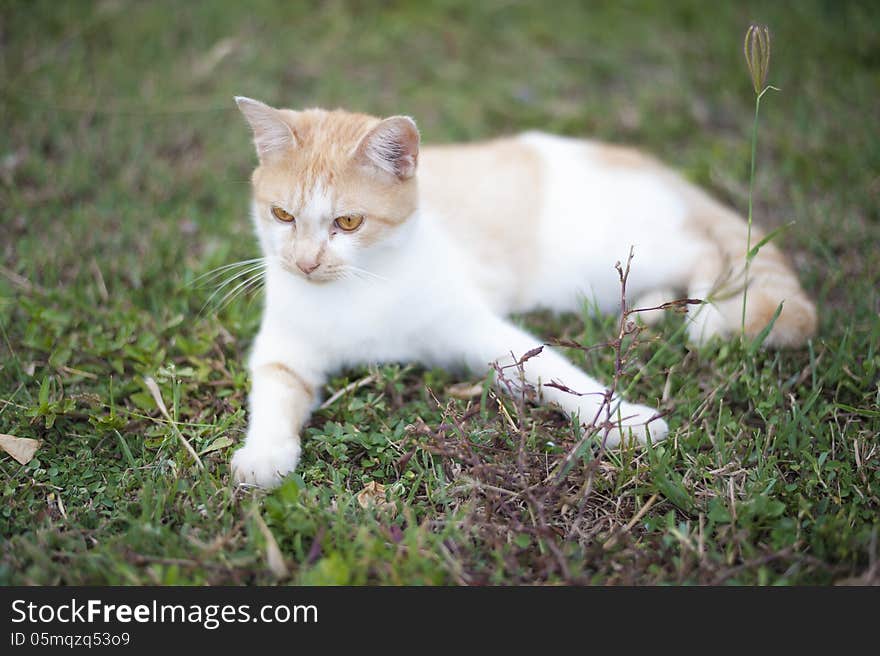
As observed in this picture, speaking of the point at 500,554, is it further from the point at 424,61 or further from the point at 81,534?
the point at 424,61

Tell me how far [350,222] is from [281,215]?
239 mm

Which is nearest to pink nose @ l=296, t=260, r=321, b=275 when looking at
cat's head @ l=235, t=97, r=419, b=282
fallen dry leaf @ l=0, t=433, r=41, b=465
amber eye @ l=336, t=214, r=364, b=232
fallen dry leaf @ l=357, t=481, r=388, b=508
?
cat's head @ l=235, t=97, r=419, b=282

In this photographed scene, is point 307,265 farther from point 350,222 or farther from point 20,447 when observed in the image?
point 20,447

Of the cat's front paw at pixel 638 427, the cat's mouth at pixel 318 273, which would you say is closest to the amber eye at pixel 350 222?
the cat's mouth at pixel 318 273

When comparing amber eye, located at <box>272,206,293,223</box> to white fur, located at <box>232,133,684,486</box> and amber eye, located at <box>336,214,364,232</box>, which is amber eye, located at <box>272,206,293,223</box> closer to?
white fur, located at <box>232,133,684,486</box>

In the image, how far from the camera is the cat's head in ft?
7.24

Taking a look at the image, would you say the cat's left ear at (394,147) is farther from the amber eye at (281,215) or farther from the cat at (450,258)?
the amber eye at (281,215)

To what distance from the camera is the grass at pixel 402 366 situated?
1.85 metres

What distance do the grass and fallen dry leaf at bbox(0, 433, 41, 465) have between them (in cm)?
3

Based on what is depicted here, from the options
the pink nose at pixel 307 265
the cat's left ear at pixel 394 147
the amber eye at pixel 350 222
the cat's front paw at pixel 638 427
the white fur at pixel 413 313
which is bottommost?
the cat's front paw at pixel 638 427

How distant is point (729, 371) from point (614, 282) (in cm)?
69

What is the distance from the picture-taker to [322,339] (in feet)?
8.00

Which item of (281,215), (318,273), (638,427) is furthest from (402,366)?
(638,427)

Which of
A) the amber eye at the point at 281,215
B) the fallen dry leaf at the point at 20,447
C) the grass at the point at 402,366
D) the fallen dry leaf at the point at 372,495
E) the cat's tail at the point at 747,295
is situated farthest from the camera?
the cat's tail at the point at 747,295
